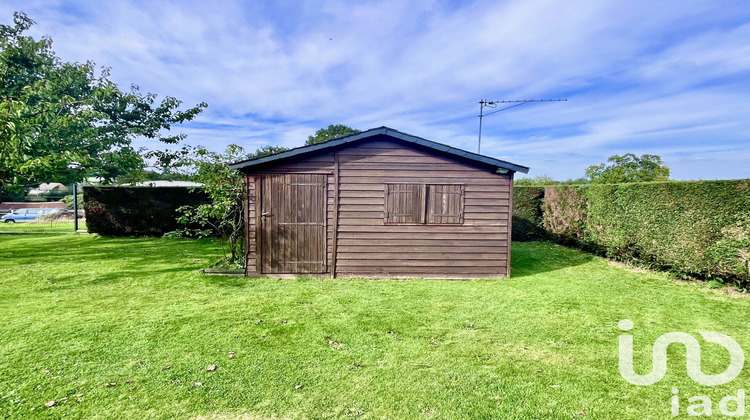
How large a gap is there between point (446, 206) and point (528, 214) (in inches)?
268

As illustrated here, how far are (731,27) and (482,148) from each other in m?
8.27

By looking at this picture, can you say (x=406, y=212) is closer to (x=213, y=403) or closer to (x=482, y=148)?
(x=213, y=403)

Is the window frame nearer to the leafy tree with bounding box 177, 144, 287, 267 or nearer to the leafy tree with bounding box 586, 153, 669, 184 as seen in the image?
the leafy tree with bounding box 177, 144, 287, 267

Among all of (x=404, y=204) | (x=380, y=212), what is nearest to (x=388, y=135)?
(x=404, y=204)

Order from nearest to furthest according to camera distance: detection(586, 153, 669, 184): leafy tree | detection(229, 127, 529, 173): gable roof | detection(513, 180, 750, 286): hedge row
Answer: detection(513, 180, 750, 286): hedge row, detection(229, 127, 529, 173): gable roof, detection(586, 153, 669, 184): leafy tree

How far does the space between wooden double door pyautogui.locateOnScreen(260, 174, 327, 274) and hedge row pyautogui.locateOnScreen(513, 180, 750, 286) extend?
22.3 feet

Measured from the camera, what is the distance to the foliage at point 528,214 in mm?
11766

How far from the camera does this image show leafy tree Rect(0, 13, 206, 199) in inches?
256

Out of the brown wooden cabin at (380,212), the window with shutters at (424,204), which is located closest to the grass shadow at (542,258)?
the brown wooden cabin at (380,212)

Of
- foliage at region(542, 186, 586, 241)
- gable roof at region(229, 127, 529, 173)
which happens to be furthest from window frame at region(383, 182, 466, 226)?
foliage at region(542, 186, 586, 241)

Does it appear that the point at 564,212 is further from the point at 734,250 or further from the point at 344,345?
the point at 344,345

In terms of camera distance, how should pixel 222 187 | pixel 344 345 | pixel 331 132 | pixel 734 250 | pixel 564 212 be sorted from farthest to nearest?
1. pixel 331 132
2. pixel 564 212
3. pixel 222 187
4. pixel 734 250
5. pixel 344 345

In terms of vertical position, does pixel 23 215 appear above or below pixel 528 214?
below

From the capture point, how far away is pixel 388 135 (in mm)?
6387
